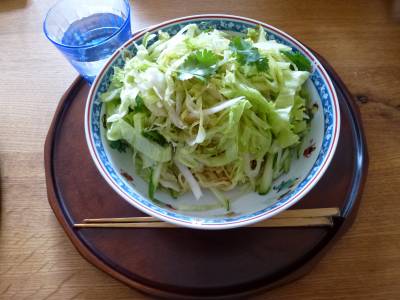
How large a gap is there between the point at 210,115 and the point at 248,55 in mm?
196

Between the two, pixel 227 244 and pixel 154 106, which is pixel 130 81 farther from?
pixel 227 244

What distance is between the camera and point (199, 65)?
93 cm

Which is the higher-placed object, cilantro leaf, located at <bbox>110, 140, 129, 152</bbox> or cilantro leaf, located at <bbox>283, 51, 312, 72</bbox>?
cilantro leaf, located at <bbox>283, 51, 312, 72</bbox>

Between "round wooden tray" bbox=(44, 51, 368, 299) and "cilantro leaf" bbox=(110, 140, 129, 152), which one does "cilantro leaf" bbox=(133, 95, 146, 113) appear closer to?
"cilantro leaf" bbox=(110, 140, 129, 152)

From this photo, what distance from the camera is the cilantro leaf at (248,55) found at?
945mm

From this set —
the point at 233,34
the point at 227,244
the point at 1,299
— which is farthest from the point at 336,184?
the point at 1,299

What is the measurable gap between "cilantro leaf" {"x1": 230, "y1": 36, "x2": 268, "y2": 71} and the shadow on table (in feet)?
3.89

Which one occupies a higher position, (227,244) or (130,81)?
(130,81)

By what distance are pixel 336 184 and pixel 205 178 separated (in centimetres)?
39

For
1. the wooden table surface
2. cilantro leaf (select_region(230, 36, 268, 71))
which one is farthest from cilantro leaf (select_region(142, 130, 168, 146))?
the wooden table surface

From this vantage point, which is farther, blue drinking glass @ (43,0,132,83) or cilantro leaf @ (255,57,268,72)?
blue drinking glass @ (43,0,132,83)

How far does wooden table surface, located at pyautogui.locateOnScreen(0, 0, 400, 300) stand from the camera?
0.96 meters

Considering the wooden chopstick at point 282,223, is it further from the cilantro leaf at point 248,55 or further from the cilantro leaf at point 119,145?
A: the cilantro leaf at point 248,55

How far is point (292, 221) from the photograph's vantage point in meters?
0.97
